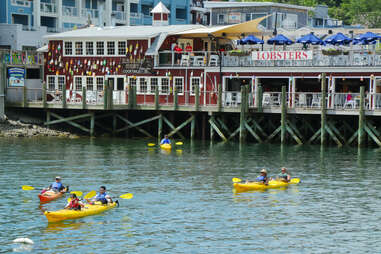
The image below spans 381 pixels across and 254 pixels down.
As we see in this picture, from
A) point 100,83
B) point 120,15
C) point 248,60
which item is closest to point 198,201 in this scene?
point 248,60

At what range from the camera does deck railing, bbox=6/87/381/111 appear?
5034cm

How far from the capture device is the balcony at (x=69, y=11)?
288 ft

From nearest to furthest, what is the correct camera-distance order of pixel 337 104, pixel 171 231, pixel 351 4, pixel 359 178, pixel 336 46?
pixel 171 231 → pixel 359 178 → pixel 337 104 → pixel 336 46 → pixel 351 4

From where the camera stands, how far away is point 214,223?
96.4 feet

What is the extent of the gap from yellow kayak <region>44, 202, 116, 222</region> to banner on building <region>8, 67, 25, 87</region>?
1225 inches

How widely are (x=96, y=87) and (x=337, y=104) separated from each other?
834 inches

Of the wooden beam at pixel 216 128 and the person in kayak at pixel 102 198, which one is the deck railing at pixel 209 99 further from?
the person in kayak at pixel 102 198

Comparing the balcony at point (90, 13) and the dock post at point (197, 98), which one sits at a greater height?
the balcony at point (90, 13)

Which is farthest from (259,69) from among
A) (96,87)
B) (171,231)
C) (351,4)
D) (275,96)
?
(351,4)

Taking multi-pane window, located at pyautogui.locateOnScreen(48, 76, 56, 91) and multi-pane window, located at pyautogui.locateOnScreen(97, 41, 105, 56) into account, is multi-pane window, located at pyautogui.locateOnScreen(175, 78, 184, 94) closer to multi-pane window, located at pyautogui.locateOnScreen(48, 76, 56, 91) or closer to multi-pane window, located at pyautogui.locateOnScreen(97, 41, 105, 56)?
multi-pane window, located at pyautogui.locateOnScreen(97, 41, 105, 56)

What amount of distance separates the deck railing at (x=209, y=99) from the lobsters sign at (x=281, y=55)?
2646 millimetres

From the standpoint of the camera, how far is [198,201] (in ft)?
109

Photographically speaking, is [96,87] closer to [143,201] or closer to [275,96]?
[275,96]

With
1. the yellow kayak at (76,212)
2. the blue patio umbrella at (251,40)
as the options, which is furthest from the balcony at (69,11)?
the yellow kayak at (76,212)
